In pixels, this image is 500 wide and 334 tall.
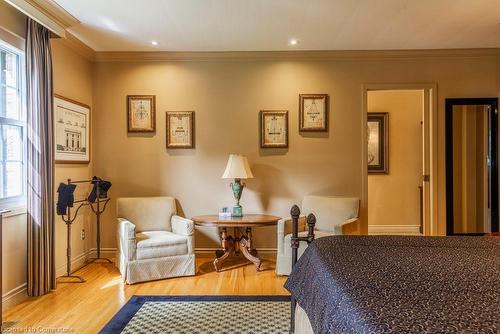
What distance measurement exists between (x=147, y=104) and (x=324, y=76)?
7.75 ft

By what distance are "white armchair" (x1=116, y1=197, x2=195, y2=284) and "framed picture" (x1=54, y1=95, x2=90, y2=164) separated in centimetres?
75

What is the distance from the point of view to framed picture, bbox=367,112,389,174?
233 inches

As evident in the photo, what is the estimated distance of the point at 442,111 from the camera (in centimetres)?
455

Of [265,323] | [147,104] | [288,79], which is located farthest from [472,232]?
[147,104]

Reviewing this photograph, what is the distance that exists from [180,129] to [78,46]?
60.7 inches

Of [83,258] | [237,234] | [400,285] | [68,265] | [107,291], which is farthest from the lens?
[83,258]

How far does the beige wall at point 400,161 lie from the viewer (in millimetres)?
5910

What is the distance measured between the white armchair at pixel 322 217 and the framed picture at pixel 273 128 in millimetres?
812

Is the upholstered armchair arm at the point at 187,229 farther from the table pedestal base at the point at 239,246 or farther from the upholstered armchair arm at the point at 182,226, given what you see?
the table pedestal base at the point at 239,246

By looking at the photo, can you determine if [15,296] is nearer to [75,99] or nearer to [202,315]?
[202,315]

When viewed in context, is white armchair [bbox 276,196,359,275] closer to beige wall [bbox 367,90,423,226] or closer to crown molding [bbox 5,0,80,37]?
beige wall [bbox 367,90,423,226]

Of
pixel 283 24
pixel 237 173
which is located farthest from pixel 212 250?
pixel 283 24

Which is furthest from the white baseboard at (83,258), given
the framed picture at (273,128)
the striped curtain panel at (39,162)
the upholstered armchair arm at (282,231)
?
the framed picture at (273,128)

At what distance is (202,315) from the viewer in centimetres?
282
